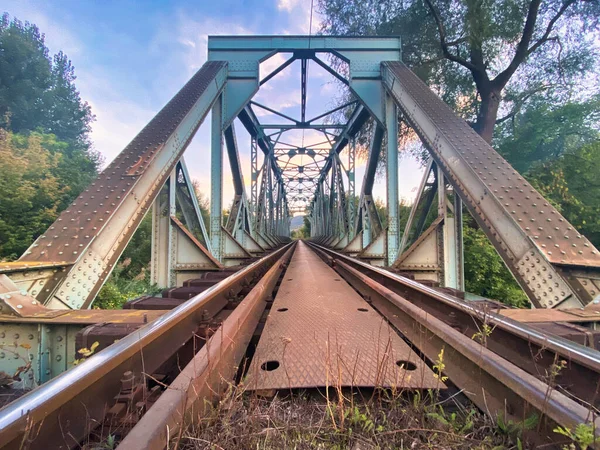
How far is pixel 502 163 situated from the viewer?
298 cm

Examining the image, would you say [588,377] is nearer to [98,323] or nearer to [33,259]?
[98,323]

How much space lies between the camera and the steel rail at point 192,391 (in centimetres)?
70

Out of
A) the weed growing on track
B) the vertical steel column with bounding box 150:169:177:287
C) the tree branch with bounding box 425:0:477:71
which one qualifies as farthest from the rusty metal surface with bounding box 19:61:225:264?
the tree branch with bounding box 425:0:477:71

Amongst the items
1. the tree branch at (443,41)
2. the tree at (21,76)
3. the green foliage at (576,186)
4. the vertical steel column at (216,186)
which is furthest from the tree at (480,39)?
the tree at (21,76)

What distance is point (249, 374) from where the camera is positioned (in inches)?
46.0

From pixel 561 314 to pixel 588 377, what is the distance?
31.6 inches

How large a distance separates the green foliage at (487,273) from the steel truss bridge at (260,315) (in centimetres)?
371

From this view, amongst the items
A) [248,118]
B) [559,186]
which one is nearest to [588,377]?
[559,186]

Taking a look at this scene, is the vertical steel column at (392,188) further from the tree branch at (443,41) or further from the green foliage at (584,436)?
the green foliage at (584,436)

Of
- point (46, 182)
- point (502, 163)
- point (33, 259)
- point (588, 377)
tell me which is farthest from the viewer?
point (46, 182)

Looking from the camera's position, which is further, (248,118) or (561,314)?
(248,118)

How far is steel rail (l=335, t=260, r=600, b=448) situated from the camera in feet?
2.63

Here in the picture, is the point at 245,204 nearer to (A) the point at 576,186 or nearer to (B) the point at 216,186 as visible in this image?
(B) the point at 216,186

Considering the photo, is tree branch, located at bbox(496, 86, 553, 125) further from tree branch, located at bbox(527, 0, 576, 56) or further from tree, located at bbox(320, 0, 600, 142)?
tree branch, located at bbox(527, 0, 576, 56)
